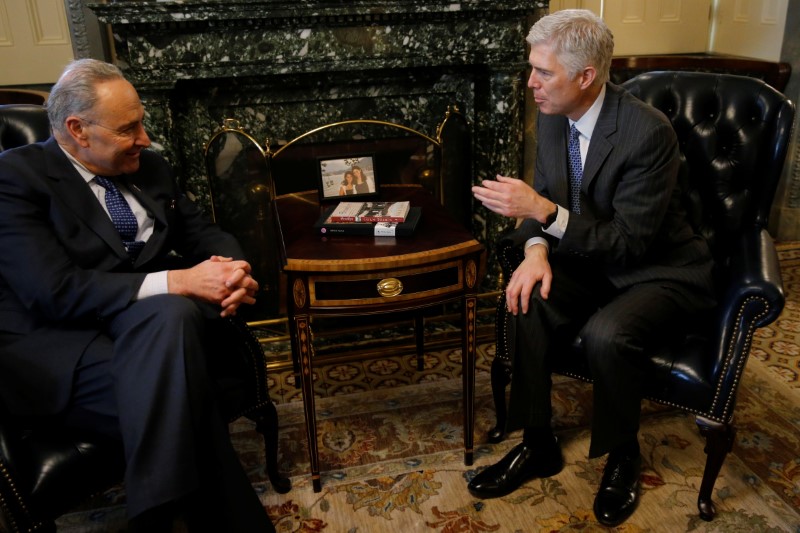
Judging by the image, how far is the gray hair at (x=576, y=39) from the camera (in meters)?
1.78

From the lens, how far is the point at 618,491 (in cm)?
187

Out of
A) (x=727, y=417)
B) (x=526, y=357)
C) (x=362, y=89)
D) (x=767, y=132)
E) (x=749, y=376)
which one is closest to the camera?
(x=727, y=417)

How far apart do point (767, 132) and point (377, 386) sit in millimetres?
1508

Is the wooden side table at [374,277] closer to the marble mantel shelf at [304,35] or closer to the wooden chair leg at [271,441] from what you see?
the wooden chair leg at [271,441]

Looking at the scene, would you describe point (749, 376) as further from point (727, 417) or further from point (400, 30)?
point (400, 30)

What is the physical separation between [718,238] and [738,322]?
0.46m

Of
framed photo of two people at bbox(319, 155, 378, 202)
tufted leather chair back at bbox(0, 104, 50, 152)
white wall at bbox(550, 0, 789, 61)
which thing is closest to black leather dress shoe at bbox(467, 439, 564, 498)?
framed photo of two people at bbox(319, 155, 378, 202)

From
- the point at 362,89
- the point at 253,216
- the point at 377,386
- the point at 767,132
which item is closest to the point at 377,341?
the point at 377,386

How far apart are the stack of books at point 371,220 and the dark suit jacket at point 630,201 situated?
0.42 meters

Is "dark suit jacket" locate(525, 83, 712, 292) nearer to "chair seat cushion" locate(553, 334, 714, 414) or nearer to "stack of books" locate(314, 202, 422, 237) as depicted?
"chair seat cushion" locate(553, 334, 714, 414)

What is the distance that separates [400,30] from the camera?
2586mm

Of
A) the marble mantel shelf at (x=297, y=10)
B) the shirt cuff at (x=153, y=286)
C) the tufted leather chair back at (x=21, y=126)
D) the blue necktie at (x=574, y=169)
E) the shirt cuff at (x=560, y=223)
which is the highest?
the marble mantel shelf at (x=297, y=10)

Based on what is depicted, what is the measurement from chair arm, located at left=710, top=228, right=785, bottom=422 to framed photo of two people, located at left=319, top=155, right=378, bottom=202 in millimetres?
1116

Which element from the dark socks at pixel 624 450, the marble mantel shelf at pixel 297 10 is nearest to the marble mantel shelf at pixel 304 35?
the marble mantel shelf at pixel 297 10
